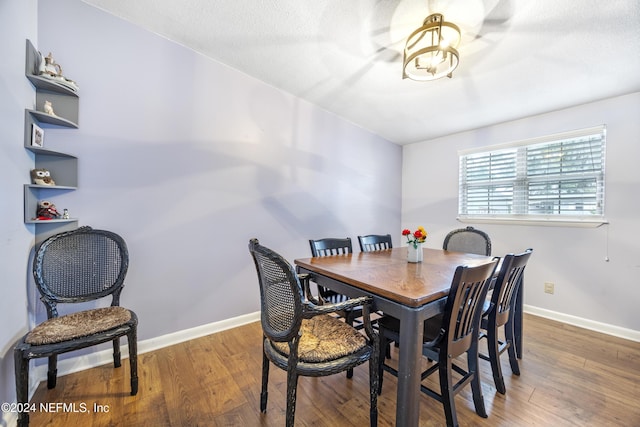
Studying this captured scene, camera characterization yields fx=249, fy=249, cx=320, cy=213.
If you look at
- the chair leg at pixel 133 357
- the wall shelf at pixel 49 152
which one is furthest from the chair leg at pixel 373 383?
the wall shelf at pixel 49 152

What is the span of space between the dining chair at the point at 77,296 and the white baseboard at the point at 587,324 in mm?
3958

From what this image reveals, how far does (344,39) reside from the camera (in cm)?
190

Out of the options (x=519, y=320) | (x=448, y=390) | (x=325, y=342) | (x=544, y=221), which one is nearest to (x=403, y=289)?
(x=325, y=342)

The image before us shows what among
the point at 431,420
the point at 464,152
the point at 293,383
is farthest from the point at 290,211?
the point at 464,152

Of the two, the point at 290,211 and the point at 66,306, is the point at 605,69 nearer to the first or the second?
the point at 290,211

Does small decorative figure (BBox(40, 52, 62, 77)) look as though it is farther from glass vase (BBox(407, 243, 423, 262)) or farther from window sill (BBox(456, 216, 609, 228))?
window sill (BBox(456, 216, 609, 228))

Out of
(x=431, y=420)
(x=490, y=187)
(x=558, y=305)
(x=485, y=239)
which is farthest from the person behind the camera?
(x=490, y=187)

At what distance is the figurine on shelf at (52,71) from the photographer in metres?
1.50

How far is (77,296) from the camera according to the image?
62.2 inches

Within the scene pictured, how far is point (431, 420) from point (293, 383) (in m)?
0.88

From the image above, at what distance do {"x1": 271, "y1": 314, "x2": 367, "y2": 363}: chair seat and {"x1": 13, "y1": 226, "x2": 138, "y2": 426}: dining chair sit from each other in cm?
96

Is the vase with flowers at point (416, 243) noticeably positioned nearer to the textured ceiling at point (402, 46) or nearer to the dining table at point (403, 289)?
the dining table at point (403, 289)

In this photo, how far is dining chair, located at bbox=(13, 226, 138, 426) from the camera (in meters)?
1.22

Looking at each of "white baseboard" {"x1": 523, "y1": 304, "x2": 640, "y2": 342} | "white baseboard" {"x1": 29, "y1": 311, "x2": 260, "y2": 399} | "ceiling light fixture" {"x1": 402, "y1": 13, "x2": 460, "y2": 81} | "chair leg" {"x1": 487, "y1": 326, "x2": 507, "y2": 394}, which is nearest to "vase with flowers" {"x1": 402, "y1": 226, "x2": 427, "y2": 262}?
"chair leg" {"x1": 487, "y1": 326, "x2": 507, "y2": 394}
